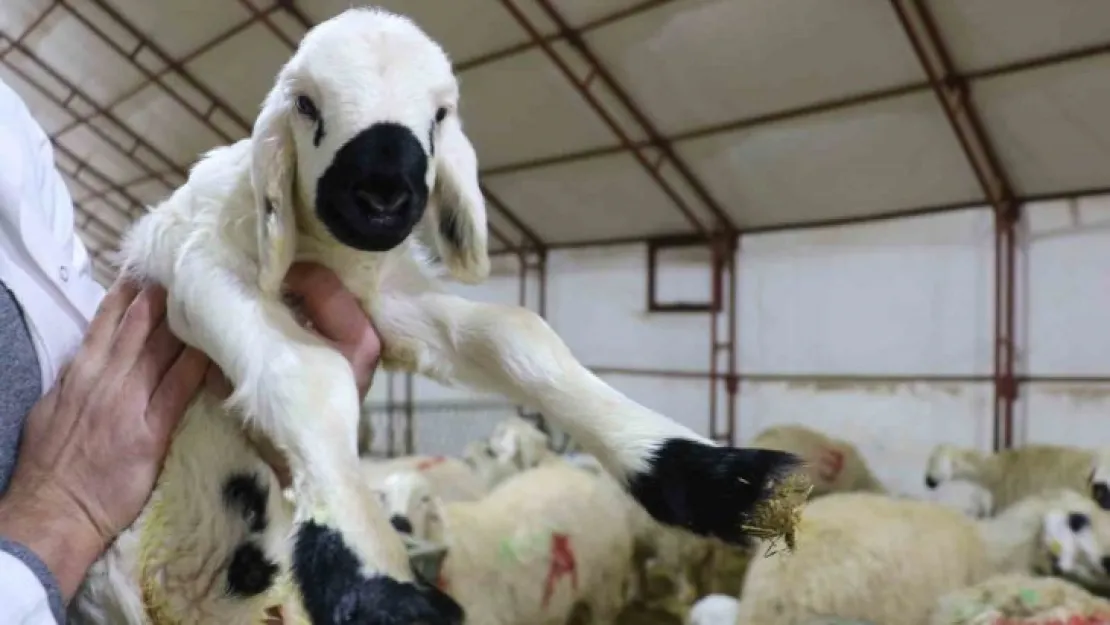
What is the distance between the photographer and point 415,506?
3.85m

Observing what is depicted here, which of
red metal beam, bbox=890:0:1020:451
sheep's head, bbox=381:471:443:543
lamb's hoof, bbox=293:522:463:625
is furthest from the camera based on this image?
red metal beam, bbox=890:0:1020:451

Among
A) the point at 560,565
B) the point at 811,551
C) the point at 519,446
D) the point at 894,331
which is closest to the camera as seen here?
the point at 811,551

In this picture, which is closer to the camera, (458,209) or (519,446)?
(458,209)

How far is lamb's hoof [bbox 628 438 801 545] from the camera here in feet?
3.18

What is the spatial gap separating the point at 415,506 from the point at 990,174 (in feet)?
12.2

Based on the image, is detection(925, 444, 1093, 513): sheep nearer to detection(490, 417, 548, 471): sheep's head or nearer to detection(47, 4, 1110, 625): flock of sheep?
detection(490, 417, 548, 471): sheep's head

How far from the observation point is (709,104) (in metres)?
5.66

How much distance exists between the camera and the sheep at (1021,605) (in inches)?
110

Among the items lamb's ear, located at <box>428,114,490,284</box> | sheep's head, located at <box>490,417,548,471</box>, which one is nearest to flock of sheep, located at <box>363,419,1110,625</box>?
sheep's head, located at <box>490,417,548,471</box>

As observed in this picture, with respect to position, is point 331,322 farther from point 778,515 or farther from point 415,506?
point 415,506

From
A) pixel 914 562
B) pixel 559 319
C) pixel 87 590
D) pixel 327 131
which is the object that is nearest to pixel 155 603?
pixel 87 590

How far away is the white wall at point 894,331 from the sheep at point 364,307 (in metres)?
4.84

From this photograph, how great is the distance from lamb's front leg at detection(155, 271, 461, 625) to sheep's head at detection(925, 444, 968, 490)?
15.7 feet

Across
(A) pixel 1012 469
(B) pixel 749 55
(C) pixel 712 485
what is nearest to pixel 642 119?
(B) pixel 749 55
